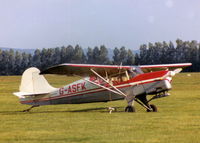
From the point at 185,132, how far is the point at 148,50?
437 ft

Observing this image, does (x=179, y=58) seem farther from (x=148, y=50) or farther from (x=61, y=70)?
(x=61, y=70)

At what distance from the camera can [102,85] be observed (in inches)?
743

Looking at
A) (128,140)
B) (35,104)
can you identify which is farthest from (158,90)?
(128,140)

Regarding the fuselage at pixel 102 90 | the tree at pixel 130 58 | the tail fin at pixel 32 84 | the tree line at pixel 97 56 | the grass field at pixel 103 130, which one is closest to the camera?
the grass field at pixel 103 130

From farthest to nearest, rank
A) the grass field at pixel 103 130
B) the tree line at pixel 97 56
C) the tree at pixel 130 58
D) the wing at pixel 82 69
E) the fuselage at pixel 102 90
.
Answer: the tree at pixel 130 58 → the tree line at pixel 97 56 → the fuselage at pixel 102 90 → the wing at pixel 82 69 → the grass field at pixel 103 130

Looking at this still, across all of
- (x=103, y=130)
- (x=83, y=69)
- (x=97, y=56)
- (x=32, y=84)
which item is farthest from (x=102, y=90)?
(x=97, y=56)

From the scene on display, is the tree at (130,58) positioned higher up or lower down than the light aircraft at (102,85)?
higher up

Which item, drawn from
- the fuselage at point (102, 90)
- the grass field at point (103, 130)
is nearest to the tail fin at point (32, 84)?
the fuselage at point (102, 90)

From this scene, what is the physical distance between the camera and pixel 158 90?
1747 cm

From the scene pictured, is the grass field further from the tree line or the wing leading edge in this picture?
the tree line

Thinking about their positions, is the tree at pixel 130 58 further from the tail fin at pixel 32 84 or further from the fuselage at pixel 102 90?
the fuselage at pixel 102 90

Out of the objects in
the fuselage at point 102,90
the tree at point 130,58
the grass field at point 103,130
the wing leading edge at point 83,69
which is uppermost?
the tree at point 130,58

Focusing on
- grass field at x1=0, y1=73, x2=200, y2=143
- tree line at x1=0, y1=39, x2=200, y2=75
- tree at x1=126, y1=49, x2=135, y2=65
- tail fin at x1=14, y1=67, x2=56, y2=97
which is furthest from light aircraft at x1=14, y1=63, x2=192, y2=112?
tree at x1=126, y1=49, x2=135, y2=65

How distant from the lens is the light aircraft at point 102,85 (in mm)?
17453
